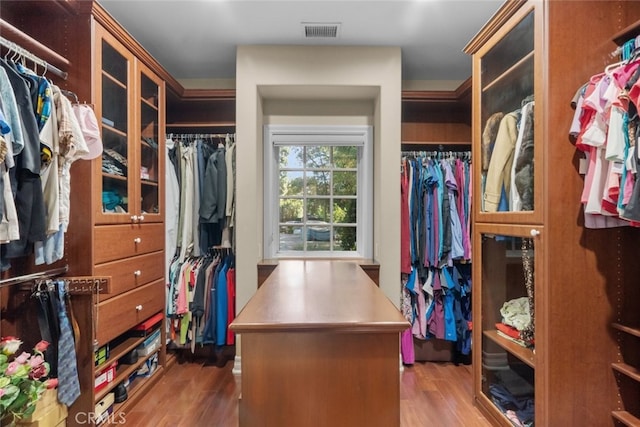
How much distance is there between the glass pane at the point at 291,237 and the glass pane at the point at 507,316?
64.7 inches

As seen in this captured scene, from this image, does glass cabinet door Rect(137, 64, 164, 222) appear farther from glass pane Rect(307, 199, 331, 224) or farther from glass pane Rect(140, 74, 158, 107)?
glass pane Rect(307, 199, 331, 224)

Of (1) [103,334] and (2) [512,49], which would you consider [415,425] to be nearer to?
(1) [103,334]

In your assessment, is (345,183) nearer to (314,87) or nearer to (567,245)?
(314,87)

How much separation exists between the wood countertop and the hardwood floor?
3.66ft

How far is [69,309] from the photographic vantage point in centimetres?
171

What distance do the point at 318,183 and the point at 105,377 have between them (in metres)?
2.12

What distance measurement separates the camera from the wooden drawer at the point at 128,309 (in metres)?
1.86

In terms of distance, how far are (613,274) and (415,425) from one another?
52.0 inches

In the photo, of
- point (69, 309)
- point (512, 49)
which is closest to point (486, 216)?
point (512, 49)

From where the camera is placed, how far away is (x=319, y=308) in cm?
105

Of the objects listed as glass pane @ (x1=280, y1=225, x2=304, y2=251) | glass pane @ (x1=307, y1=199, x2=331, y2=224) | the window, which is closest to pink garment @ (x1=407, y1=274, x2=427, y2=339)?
the window

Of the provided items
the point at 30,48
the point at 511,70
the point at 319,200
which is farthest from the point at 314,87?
the point at 30,48

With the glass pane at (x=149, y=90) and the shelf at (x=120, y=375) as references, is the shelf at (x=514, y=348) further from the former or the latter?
the glass pane at (x=149, y=90)

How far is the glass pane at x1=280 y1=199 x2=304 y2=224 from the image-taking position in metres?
3.16
